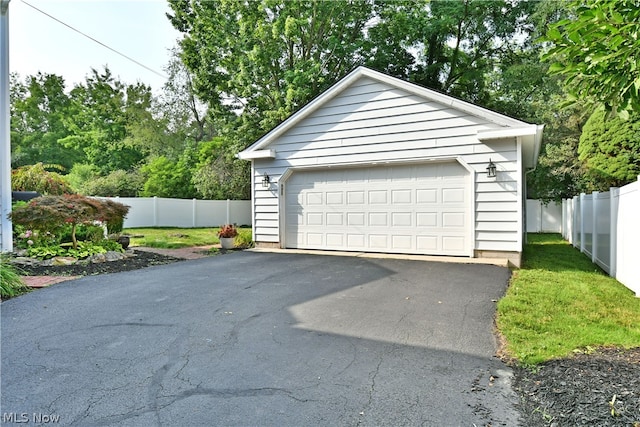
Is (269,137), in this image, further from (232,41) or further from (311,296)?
(232,41)

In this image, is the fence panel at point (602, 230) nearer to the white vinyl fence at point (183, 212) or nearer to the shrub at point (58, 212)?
the shrub at point (58, 212)

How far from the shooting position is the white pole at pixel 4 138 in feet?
27.1

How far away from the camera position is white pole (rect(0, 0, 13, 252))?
8.27 metres

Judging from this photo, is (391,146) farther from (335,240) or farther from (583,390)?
(583,390)

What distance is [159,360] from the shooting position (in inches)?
128

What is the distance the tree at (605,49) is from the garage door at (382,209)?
578 cm

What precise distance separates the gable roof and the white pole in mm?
5417

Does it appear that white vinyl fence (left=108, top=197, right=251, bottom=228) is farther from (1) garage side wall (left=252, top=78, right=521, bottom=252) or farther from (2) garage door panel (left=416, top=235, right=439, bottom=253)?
(2) garage door panel (left=416, top=235, right=439, bottom=253)

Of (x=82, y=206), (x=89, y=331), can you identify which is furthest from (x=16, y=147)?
(x=89, y=331)

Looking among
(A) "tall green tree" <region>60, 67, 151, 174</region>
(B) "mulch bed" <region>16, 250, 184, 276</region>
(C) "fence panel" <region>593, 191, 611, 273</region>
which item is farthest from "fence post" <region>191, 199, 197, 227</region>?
(C) "fence panel" <region>593, 191, 611, 273</region>

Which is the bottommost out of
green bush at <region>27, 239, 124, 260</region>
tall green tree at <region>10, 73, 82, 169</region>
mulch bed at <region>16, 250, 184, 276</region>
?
mulch bed at <region>16, 250, 184, 276</region>

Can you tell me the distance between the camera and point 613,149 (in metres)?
11.3

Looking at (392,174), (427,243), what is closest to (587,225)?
(427,243)

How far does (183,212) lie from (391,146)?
1456cm
